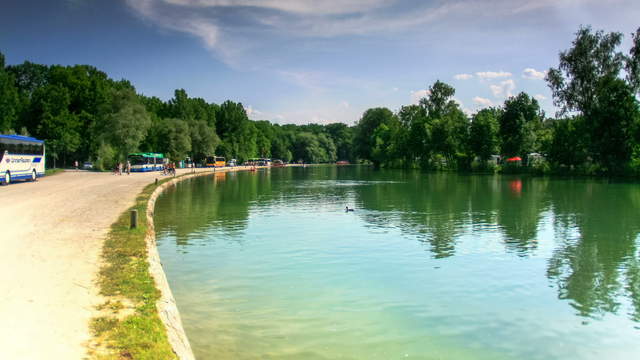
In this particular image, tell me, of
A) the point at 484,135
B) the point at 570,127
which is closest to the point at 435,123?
the point at 484,135

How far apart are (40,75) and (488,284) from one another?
4588 inches

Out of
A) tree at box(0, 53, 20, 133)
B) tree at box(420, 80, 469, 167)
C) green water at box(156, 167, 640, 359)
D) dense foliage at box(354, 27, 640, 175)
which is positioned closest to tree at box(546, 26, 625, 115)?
dense foliage at box(354, 27, 640, 175)

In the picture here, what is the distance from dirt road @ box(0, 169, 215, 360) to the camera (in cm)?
718

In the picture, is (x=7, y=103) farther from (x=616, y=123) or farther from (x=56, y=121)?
(x=616, y=123)

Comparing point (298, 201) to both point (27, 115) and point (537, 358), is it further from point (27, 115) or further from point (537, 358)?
point (27, 115)

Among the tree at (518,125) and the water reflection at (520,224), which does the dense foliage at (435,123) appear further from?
the water reflection at (520,224)

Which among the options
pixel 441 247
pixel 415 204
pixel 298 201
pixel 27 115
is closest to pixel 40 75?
pixel 27 115

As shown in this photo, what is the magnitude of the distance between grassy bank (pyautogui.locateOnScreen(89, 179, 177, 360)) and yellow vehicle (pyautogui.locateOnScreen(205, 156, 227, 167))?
341 feet

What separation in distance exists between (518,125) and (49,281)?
84791 mm

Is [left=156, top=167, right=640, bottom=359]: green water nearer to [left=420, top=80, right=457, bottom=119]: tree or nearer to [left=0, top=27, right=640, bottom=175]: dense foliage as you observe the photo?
[left=0, top=27, right=640, bottom=175]: dense foliage

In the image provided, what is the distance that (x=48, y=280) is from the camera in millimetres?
10320

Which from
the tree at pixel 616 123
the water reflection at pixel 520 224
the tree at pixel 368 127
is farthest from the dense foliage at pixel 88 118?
the tree at pixel 616 123

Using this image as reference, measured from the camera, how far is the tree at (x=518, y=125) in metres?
84.6

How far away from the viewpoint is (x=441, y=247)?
18.3 meters
